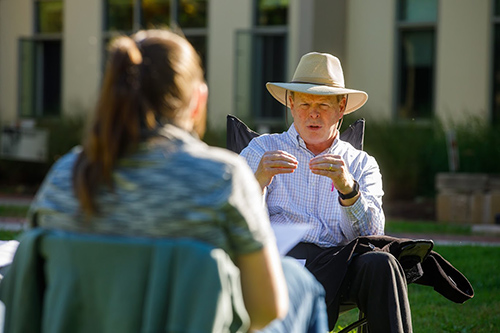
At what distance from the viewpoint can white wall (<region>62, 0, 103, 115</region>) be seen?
1479 cm

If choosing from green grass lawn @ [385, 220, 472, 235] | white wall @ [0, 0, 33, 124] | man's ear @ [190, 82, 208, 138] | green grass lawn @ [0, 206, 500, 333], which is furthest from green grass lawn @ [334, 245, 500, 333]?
white wall @ [0, 0, 33, 124]

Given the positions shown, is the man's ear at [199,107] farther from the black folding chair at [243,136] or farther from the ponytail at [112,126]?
the black folding chair at [243,136]

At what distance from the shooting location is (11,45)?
15.5 m

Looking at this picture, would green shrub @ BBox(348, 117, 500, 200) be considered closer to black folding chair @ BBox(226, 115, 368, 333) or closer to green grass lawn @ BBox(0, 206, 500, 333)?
green grass lawn @ BBox(0, 206, 500, 333)

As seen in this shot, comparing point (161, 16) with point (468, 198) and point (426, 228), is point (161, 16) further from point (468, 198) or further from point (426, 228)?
point (426, 228)

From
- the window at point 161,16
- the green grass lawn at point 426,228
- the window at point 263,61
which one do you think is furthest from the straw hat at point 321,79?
the window at point 161,16

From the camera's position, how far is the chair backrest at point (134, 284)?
1.87m

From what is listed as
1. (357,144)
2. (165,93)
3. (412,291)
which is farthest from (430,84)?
(165,93)

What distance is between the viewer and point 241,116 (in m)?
13.3

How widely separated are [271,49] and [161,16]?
7.25ft

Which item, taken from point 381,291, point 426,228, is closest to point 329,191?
point 381,291

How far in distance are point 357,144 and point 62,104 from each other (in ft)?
37.8

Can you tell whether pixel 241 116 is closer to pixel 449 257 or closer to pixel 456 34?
pixel 456 34

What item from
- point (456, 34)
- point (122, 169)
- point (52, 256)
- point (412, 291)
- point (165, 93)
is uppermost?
point (456, 34)
